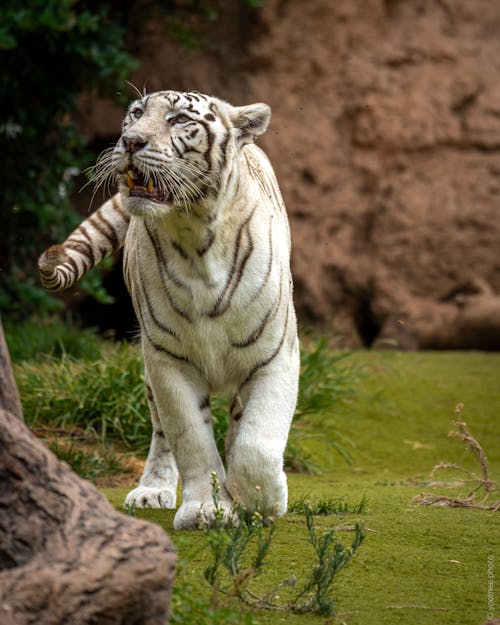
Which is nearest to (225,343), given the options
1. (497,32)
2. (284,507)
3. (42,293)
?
(284,507)

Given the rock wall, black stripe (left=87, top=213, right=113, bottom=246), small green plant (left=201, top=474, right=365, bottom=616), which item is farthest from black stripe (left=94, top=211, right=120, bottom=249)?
the rock wall

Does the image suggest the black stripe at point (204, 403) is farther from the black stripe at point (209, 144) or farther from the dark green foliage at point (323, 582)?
the dark green foliage at point (323, 582)

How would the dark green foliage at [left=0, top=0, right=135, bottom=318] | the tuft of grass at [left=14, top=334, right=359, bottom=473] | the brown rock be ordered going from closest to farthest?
the brown rock < the tuft of grass at [left=14, top=334, right=359, bottom=473] < the dark green foliage at [left=0, top=0, right=135, bottom=318]

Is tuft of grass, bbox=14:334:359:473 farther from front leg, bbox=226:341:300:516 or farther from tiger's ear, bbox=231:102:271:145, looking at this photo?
tiger's ear, bbox=231:102:271:145

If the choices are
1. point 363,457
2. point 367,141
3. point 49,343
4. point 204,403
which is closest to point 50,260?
point 204,403

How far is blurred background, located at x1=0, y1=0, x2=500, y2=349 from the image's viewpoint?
10281mm

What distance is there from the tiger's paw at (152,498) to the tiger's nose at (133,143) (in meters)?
1.63

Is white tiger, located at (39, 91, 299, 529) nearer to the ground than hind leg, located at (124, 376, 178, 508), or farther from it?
farther from it

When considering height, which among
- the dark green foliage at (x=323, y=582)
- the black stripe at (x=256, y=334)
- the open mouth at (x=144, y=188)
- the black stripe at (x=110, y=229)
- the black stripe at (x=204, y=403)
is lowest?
the dark green foliage at (x=323, y=582)

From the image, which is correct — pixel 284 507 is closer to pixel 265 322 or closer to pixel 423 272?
pixel 265 322

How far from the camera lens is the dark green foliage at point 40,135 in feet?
28.0

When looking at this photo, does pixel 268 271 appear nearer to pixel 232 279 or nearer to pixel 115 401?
pixel 232 279

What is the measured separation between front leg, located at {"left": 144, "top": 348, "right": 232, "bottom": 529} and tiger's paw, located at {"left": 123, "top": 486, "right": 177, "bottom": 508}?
0.62 m

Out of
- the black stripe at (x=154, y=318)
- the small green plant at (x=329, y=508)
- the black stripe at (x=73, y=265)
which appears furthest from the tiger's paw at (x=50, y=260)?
the small green plant at (x=329, y=508)
